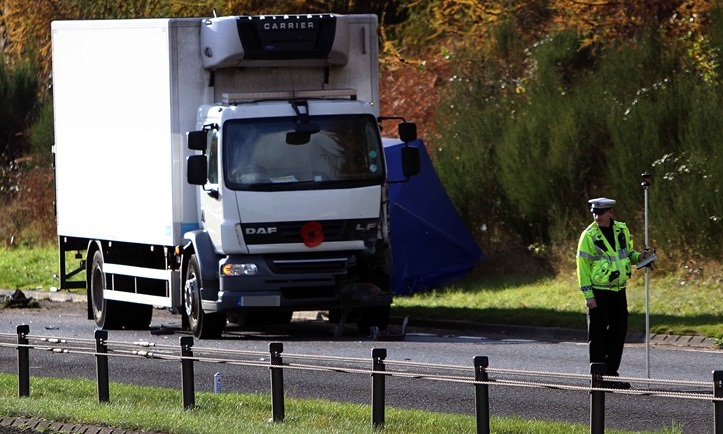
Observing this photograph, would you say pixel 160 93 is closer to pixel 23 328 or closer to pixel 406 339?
pixel 406 339

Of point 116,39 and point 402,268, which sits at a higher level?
point 116,39

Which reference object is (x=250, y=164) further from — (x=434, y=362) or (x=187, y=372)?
(x=187, y=372)

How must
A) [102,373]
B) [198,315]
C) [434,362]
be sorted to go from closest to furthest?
[102,373], [434,362], [198,315]

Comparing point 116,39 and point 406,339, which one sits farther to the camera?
point 116,39

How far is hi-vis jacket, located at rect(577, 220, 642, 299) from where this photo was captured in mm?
12867

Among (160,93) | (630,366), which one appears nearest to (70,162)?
(160,93)

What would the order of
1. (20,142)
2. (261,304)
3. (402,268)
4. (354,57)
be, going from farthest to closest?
(20,142)
(402,268)
(354,57)
(261,304)

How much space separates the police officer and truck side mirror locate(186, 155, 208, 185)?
18.9ft

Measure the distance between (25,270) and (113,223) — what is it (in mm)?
9846

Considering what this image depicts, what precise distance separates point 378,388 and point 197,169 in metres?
7.38

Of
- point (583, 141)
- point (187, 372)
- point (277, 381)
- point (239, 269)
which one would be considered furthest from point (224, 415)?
point (583, 141)

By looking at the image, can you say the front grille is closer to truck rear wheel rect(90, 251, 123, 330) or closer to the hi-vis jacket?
truck rear wheel rect(90, 251, 123, 330)

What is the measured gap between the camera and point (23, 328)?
41.7ft

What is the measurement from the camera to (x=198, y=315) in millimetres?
17922
